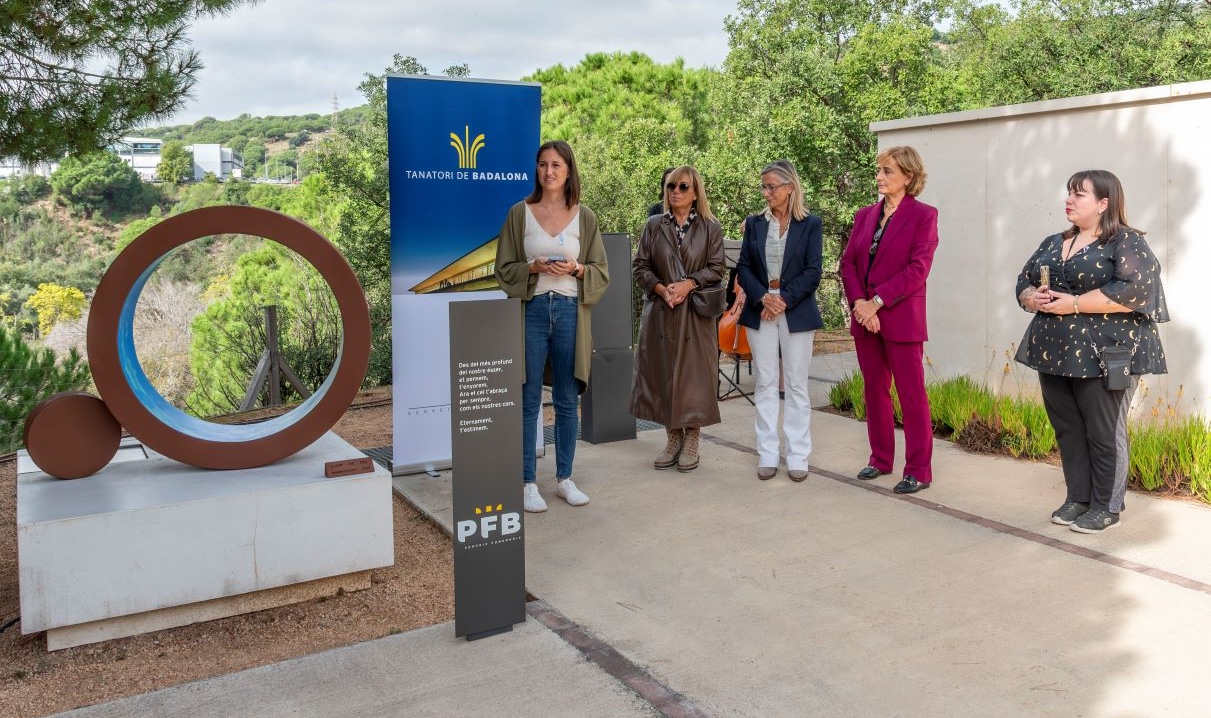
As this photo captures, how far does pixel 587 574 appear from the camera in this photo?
414 centimetres

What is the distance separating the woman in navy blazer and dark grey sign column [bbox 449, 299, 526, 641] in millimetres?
2369

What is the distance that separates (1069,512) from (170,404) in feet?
14.2

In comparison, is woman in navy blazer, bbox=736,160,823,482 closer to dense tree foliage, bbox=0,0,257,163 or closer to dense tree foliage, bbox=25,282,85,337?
dense tree foliage, bbox=0,0,257,163

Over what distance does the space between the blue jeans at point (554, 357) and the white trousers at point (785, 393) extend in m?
1.19

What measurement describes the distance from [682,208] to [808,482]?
179cm

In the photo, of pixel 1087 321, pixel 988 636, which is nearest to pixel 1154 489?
pixel 1087 321

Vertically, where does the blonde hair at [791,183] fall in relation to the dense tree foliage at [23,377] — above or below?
above

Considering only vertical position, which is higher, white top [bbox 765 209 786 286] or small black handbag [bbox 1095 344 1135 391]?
white top [bbox 765 209 786 286]

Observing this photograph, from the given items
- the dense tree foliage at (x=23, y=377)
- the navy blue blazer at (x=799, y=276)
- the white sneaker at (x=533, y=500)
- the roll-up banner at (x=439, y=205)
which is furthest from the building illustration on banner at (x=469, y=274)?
the dense tree foliage at (x=23, y=377)

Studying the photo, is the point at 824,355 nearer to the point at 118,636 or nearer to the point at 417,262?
the point at 417,262

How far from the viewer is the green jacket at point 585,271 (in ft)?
16.3

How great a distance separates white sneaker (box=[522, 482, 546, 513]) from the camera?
5047mm

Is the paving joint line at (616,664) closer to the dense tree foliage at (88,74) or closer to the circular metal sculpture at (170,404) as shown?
the circular metal sculpture at (170,404)

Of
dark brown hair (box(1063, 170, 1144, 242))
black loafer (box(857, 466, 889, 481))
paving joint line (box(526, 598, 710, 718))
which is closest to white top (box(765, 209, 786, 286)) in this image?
black loafer (box(857, 466, 889, 481))
